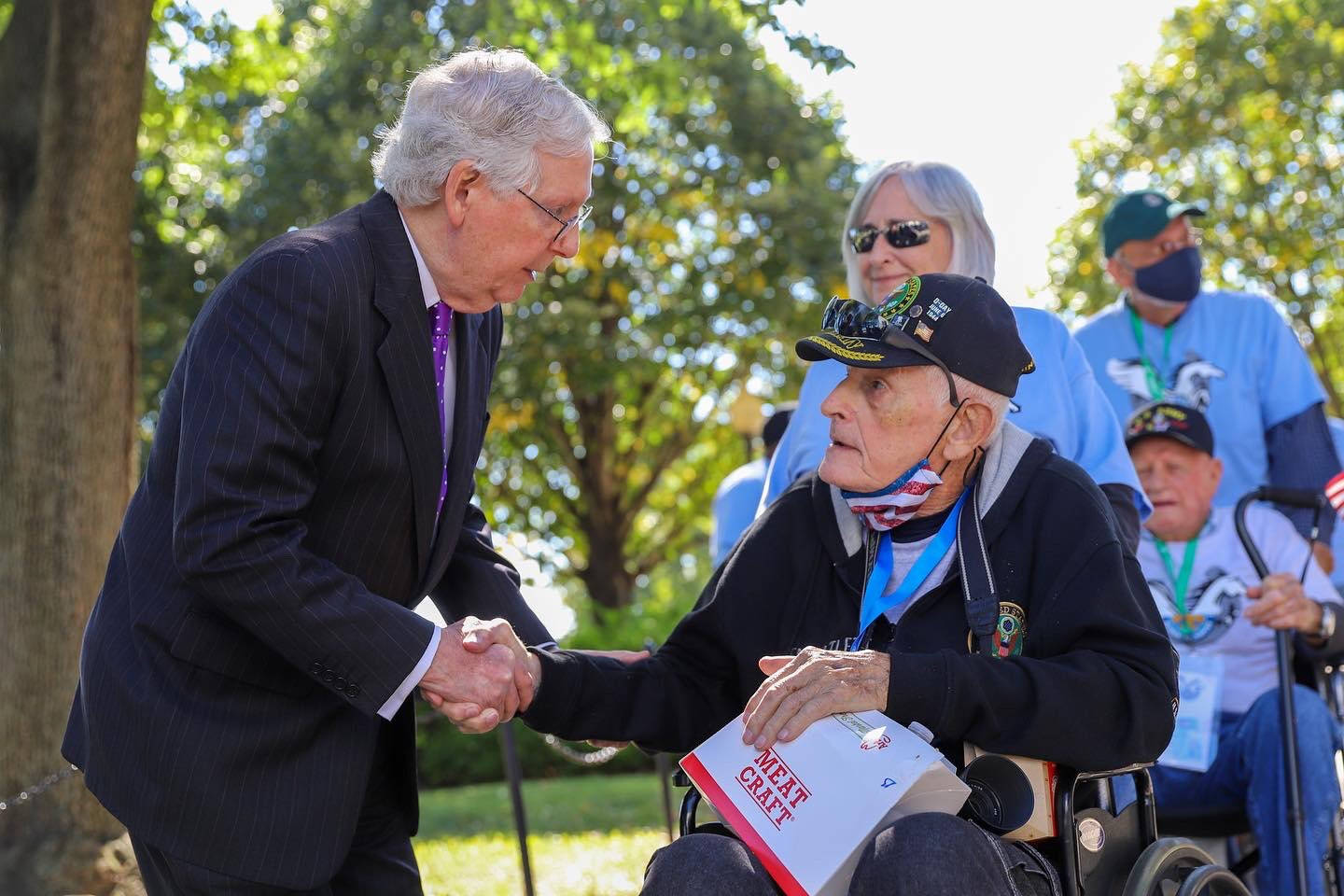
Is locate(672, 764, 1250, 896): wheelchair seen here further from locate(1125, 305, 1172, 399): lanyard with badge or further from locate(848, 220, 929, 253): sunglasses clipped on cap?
locate(1125, 305, 1172, 399): lanyard with badge

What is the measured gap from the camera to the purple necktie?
2922 mm

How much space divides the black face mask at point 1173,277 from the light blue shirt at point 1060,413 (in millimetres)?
1331

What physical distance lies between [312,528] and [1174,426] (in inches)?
118

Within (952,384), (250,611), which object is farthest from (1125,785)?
(250,611)

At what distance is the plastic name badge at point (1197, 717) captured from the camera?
4.07 metres

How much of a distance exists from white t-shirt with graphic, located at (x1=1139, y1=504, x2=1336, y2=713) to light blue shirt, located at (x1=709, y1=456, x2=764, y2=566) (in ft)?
8.08

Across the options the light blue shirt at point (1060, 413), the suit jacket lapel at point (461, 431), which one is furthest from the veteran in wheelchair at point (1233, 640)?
the suit jacket lapel at point (461, 431)

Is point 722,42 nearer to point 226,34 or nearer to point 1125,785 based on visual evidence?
point 226,34

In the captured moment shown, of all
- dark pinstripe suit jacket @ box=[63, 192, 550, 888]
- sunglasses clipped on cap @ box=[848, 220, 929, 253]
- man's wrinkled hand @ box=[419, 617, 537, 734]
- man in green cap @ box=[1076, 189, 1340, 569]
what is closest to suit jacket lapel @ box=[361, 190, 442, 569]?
dark pinstripe suit jacket @ box=[63, 192, 550, 888]

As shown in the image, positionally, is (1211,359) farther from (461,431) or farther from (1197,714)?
(461,431)

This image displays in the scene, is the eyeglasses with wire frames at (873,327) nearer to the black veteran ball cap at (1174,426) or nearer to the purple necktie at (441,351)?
the purple necktie at (441,351)

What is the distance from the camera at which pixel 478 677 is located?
2.75 meters

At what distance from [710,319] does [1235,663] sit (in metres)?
11.3

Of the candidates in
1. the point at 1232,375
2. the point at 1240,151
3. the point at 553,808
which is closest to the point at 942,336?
the point at 1232,375
